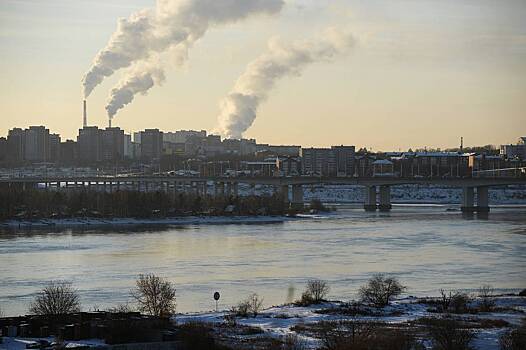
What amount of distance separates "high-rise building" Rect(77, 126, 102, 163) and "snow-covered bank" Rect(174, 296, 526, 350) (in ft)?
232

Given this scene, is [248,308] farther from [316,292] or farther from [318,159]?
[318,159]

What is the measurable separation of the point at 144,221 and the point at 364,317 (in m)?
21.6

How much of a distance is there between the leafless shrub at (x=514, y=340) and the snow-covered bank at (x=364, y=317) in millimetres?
135

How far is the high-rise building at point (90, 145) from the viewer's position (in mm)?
82312

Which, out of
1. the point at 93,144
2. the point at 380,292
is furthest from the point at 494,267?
the point at 93,144

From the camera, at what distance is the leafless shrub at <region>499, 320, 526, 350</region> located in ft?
31.2

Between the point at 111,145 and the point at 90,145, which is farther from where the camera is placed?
the point at 111,145

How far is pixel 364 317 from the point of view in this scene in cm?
1187

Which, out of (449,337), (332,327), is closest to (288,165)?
(332,327)

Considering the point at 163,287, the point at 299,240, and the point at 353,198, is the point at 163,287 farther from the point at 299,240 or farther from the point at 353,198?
the point at 353,198

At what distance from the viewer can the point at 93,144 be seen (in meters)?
82.3

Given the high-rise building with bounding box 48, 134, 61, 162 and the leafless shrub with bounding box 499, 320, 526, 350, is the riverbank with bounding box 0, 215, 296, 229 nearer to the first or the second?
the leafless shrub with bounding box 499, 320, 526, 350

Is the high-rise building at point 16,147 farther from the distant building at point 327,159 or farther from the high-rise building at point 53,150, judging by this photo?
the distant building at point 327,159

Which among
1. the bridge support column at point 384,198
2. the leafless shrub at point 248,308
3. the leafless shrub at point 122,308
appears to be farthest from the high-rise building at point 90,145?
the leafless shrub at point 122,308
